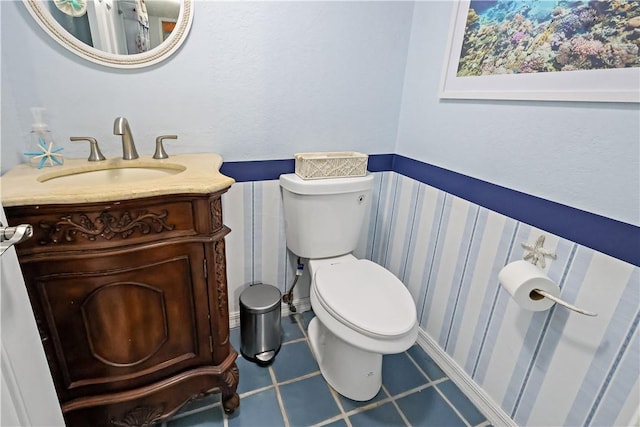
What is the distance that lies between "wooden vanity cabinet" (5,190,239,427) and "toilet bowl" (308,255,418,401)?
0.38 m

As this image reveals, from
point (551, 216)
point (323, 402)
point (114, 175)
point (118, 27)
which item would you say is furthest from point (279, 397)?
point (118, 27)

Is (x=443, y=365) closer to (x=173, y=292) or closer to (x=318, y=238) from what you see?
(x=318, y=238)

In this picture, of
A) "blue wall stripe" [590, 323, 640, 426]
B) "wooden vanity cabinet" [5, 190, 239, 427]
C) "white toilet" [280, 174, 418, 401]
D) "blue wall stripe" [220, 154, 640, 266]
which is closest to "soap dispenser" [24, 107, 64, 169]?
"wooden vanity cabinet" [5, 190, 239, 427]

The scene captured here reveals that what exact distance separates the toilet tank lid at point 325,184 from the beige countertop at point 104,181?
306 millimetres

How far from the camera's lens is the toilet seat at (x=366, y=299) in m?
1.04

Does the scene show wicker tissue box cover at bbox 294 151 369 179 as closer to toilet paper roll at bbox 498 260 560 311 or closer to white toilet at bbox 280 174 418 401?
white toilet at bbox 280 174 418 401

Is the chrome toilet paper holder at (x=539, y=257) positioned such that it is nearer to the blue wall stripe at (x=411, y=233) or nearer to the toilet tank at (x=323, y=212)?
the blue wall stripe at (x=411, y=233)

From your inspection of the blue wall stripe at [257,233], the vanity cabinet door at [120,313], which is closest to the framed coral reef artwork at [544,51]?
the blue wall stripe at [257,233]

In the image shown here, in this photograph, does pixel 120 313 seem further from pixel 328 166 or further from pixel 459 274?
pixel 459 274

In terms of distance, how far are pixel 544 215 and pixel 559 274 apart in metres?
A: 0.18

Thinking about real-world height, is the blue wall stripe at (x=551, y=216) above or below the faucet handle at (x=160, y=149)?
below

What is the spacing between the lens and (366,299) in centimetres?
116

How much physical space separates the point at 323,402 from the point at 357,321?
18.0 inches

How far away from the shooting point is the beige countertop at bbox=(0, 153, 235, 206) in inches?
28.5
